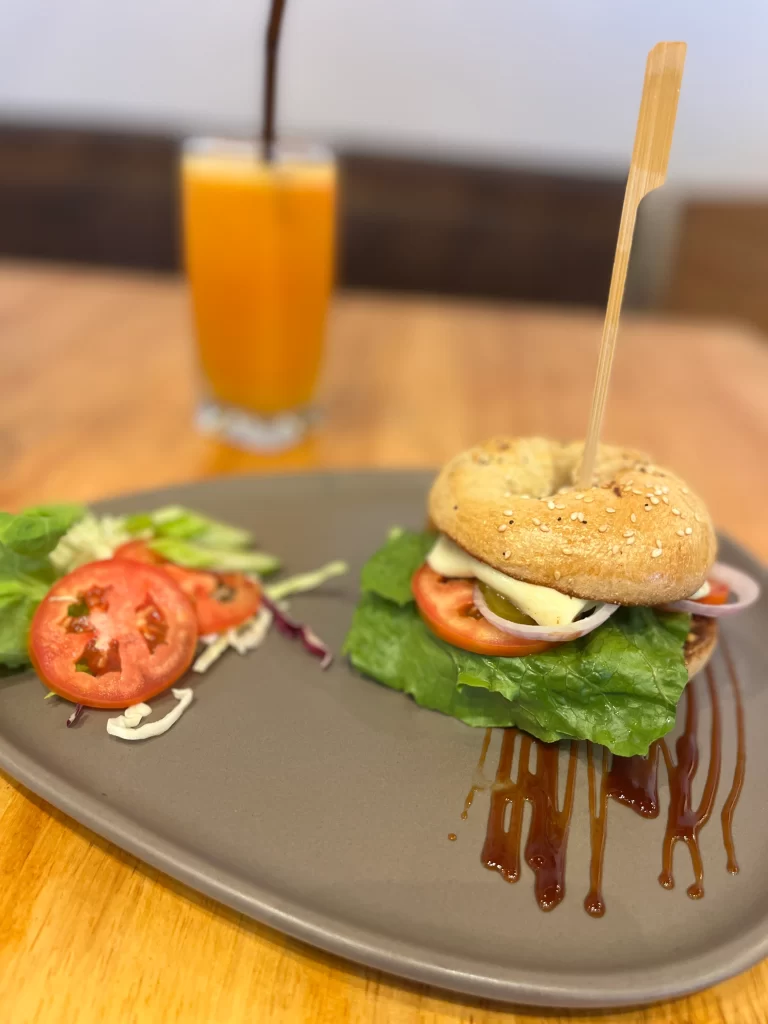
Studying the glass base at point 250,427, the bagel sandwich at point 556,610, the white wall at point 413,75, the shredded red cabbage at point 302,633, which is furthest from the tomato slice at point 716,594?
the white wall at point 413,75

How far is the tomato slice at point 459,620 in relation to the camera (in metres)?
1.33

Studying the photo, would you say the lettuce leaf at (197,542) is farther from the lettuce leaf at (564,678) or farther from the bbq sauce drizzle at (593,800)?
the bbq sauce drizzle at (593,800)

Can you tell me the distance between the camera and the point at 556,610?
1.31m

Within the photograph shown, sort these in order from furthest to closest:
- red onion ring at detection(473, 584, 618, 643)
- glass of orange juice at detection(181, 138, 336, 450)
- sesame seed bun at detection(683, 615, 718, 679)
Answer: glass of orange juice at detection(181, 138, 336, 450) < sesame seed bun at detection(683, 615, 718, 679) < red onion ring at detection(473, 584, 618, 643)

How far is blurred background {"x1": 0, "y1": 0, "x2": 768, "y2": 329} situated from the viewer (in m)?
5.27

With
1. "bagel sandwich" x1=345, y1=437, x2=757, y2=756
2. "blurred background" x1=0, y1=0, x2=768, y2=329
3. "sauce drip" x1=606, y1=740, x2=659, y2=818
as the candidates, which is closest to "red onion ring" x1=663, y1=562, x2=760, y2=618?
"bagel sandwich" x1=345, y1=437, x2=757, y2=756

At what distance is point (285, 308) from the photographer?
2.41m

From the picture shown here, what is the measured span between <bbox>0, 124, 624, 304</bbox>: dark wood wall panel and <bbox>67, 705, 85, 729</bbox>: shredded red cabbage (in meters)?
4.56

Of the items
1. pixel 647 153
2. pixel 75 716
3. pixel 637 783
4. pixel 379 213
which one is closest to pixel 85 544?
pixel 75 716

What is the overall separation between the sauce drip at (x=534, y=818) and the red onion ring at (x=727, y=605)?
1.16 ft

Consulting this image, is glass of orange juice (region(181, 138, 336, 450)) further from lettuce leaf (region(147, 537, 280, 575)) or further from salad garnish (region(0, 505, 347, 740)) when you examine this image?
salad garnish (region(0, 505, 347, 740))

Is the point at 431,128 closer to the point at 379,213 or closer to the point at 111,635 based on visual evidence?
the point at 379,213

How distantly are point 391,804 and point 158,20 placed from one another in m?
6.21

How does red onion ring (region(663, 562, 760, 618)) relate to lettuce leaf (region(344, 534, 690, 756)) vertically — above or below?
above
